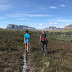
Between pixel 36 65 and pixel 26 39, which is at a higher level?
pixel 26 39

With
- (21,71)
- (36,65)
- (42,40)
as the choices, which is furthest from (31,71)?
(42,40)

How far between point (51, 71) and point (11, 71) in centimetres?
215

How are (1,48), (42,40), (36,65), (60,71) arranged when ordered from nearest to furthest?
1. (60,71)
2. (36,65)
3. (42,40)
4. (1,48)

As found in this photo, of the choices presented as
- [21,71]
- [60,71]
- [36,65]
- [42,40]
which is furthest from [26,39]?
[60,71]

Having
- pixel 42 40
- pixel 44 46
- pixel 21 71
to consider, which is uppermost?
pixel 42 40

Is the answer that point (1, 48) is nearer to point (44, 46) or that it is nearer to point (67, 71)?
point (44, 46)

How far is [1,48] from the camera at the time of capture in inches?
435

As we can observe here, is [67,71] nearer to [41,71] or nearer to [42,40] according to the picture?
[41,71]

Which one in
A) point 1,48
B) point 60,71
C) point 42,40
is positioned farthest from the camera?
point 1,48

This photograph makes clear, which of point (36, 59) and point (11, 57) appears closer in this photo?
point (36, 59)

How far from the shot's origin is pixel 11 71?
5.23 metres

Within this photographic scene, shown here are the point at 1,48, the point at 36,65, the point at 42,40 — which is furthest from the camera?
the point at 1,48

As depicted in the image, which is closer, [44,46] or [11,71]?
[11,71]

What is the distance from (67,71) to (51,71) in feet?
2.91
